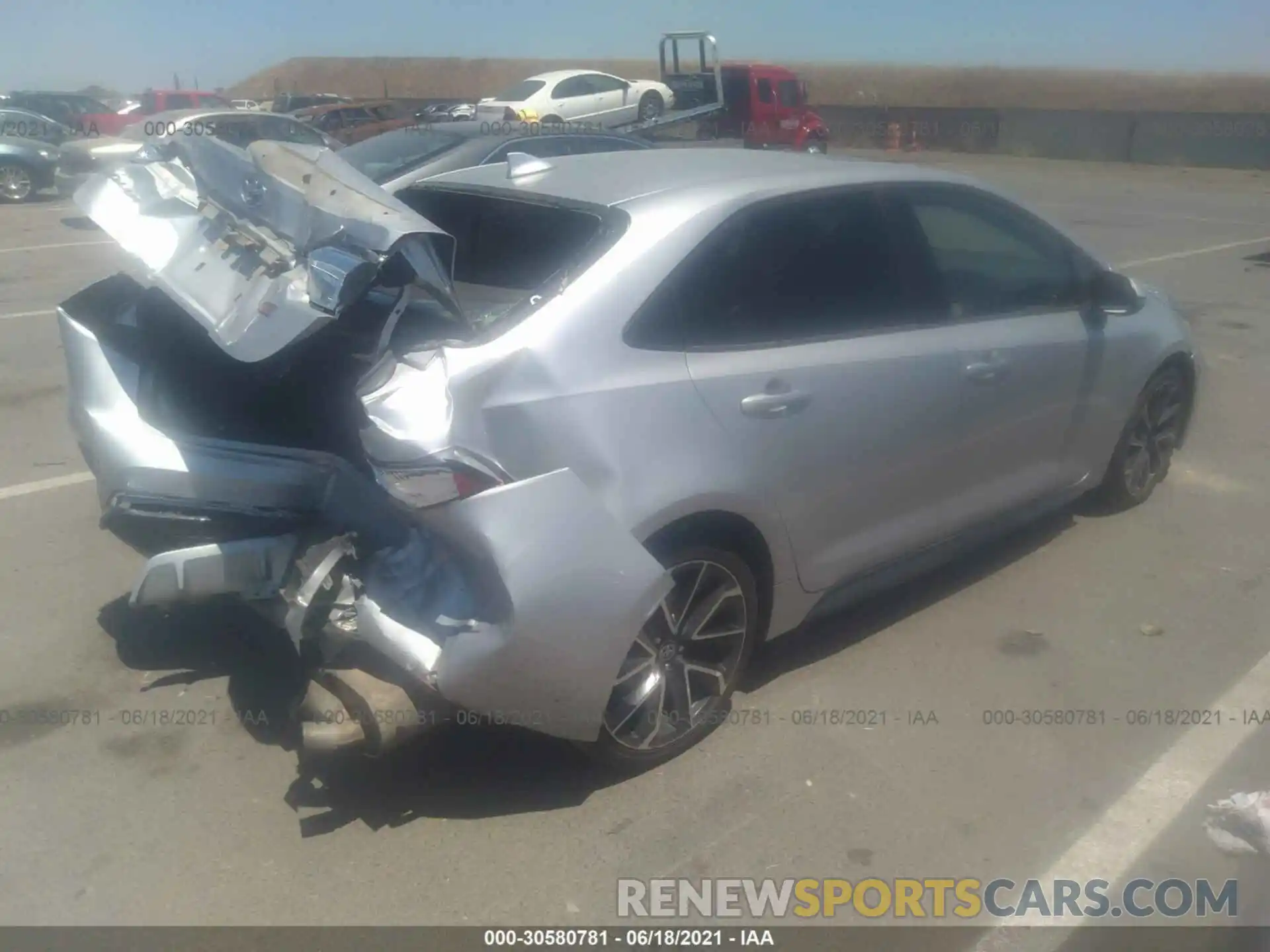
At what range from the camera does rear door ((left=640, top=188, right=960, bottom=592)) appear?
3.56 metres

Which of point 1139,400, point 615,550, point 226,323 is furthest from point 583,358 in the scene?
point 1139,400

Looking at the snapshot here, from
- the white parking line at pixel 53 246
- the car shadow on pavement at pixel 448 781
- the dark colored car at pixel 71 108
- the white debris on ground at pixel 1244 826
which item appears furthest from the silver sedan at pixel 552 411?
the dark colored car at pixel 71 108

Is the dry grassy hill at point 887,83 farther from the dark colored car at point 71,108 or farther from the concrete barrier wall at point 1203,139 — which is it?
the dark colored car at point 71,108

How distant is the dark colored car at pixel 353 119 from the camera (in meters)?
20.9

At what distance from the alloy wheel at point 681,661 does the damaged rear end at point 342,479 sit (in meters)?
0.21

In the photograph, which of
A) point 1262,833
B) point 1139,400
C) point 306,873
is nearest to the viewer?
point 1262,833

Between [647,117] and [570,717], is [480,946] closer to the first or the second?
[570,717]

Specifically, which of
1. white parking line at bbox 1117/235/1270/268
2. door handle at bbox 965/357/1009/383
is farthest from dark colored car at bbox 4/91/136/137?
door handle at bbox 965/357/1009/383

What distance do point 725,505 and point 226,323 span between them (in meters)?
1.51

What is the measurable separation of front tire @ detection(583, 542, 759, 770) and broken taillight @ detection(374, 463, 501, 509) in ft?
2.08

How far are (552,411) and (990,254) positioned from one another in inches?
96.4

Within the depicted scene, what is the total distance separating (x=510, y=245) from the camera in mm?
3920

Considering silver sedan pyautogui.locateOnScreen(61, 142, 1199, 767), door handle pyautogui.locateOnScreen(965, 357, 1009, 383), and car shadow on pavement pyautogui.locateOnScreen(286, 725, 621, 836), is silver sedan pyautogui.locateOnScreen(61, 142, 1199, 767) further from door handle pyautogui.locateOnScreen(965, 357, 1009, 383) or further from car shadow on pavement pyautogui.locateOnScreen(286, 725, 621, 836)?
car shadow on pavement pyautogui.locateOnScreen(286, 725, 621, 836)

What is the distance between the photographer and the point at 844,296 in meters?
3.96
